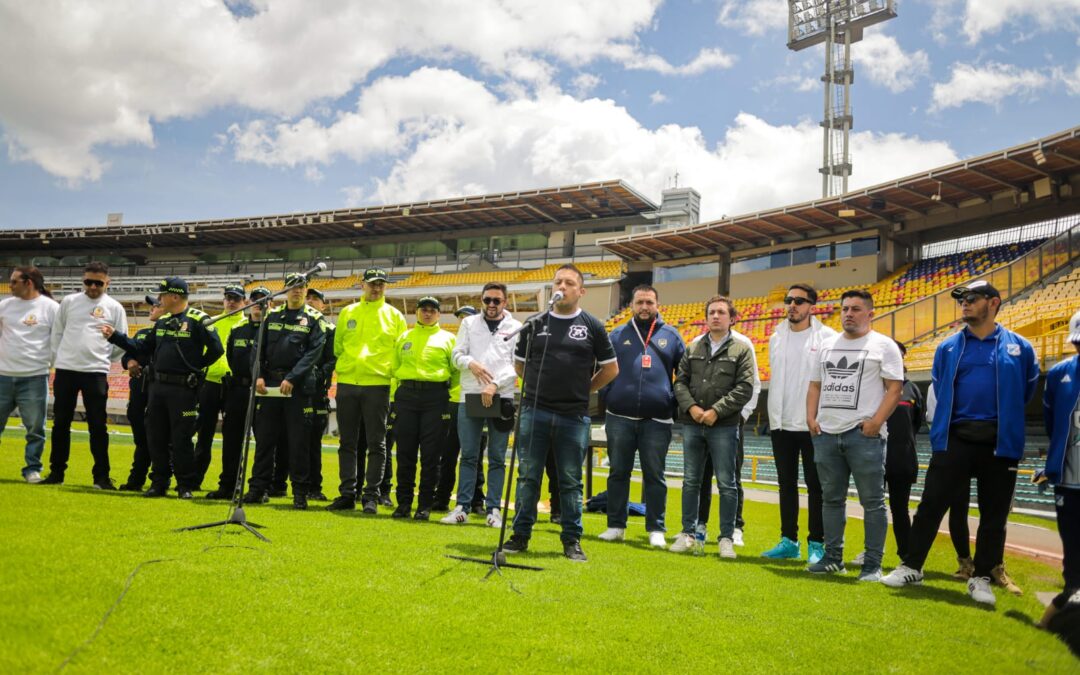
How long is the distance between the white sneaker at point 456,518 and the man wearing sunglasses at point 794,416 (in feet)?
8.21

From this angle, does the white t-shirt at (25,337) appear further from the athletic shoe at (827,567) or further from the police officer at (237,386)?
the athletic shoe at (827,567)

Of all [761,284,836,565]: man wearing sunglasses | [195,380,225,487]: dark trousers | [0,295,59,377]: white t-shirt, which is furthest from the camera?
[195,380,225,487]: dark trousers

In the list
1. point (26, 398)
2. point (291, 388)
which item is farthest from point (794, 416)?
point (26, 398)

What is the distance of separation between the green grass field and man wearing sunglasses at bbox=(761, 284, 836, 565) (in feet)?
2.75

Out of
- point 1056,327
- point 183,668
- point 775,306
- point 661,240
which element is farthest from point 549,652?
point 661,240

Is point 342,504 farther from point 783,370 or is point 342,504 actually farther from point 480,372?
point 783,370

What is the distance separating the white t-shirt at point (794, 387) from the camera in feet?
19.0

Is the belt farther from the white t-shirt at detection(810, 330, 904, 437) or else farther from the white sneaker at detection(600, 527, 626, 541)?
the white t-shirt at detection(810, 330, 904, 437)

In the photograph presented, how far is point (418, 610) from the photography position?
2836 millimetres

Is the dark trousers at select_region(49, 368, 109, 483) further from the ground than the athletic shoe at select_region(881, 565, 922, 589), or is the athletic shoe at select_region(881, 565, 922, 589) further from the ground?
the dark trousers at select_region(49, 368, 109, 483)

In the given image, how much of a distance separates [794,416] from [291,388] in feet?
14.0

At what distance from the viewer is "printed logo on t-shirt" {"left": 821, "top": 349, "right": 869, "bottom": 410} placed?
4.97 metres

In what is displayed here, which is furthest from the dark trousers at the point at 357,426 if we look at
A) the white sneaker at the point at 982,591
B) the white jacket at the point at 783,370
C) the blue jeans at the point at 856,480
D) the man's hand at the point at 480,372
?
the white sneaker at the point at 982,591

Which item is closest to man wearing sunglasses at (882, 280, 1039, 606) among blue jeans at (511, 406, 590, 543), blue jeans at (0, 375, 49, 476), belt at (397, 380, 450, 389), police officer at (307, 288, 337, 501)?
blue jeans at (511, 406, 590, 543)
